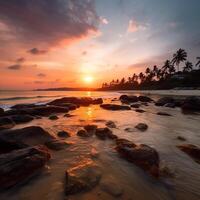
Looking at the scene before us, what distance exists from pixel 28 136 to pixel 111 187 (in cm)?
436

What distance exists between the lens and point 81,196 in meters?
3.29

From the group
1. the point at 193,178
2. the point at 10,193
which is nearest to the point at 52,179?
the point at 10,193

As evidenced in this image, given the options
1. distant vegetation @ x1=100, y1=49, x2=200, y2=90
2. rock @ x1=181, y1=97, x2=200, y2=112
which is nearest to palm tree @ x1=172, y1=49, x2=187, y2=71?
distant vegetation @ x1=100, y1=49, x2=200, y2=90

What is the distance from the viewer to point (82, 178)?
380 centimetres

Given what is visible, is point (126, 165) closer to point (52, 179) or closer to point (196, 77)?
point (52, 179)

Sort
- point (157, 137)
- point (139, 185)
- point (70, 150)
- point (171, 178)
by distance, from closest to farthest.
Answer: point (139, 185) → point (171, 178) → point (70, 150) → point (157, 137)

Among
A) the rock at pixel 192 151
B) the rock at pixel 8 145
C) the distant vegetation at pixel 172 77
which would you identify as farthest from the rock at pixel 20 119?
the distant vegetation at pixel 172 77

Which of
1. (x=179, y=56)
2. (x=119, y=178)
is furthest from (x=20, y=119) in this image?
(x=179, y=56)

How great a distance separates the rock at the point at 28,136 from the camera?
6.16 metres

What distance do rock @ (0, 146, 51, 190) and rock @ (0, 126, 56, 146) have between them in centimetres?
182

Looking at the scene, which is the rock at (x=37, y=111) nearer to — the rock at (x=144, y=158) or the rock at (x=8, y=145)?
the rock at (x=8, y=145)

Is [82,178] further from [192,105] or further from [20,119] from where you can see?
[192,105]

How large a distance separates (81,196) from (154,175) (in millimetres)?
1929

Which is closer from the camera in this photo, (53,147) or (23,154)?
(23,154)
